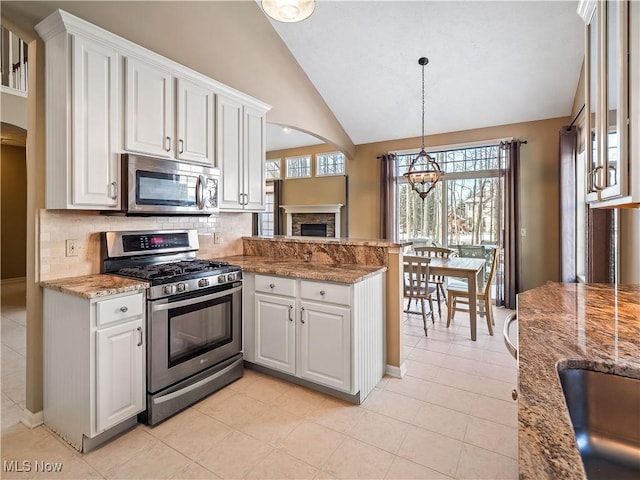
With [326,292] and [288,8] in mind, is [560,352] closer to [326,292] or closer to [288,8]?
[326,292]

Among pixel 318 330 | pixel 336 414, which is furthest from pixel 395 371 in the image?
pixel 318 330

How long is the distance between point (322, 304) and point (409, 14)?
11.1 feet

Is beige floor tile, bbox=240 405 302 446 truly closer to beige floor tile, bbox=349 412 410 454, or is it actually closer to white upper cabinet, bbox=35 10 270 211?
beige floor tile, bbox=349 412 410 454

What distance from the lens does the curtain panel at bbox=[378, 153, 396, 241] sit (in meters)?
6.07

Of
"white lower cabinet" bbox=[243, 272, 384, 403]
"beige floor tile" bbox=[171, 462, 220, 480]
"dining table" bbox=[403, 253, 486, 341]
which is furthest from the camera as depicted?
"dining table" bbox=[403, 253, 486, 341]

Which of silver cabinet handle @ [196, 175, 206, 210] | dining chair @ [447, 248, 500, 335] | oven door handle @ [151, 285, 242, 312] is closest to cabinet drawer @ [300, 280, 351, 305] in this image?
oven door handle @ [151, 285, 242, 312]

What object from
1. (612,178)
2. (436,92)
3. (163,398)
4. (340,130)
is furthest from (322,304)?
(340,130)

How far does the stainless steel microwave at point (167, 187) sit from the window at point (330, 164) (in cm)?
454

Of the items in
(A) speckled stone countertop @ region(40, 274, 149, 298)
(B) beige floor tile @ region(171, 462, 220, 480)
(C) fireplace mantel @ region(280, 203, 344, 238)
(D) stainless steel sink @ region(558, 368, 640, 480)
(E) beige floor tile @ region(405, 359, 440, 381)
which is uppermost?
(C) fireplace mantel @ region(280, 203, 344, 238)

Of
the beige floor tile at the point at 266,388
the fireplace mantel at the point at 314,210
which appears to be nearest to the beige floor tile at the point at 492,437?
the beige floor tile at the point at 266,388

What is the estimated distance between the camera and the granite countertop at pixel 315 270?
7.74ft

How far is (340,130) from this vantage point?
5.96 meters

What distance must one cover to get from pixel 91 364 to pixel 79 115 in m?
1.51

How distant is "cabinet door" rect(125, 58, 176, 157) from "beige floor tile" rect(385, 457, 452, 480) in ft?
8.55
